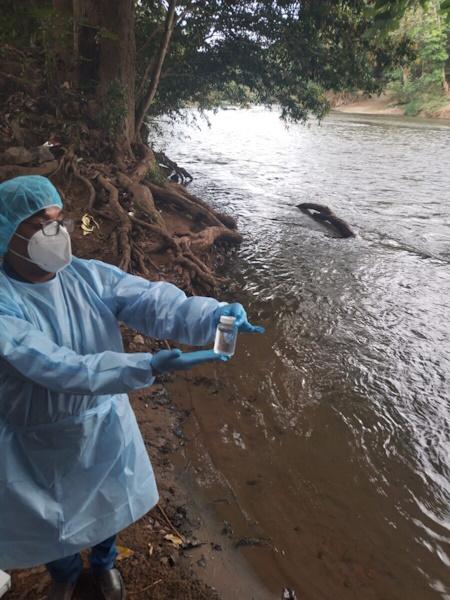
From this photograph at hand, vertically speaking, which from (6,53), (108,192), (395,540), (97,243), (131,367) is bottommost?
(395,540)

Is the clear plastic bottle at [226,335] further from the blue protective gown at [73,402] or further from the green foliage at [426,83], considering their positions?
the green foliage at [426,83]

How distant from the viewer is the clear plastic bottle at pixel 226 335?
66.4 inches

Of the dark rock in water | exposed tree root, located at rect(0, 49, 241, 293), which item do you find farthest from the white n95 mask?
the dark rock in water

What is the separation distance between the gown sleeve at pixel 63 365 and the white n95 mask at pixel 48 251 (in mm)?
266

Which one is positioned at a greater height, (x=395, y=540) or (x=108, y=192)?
(x=108, y=192)

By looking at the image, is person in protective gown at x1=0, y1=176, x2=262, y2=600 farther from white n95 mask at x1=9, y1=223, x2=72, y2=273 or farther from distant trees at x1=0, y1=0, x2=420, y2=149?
distant trees at x1=0, y1=0, x2=420, y2=149

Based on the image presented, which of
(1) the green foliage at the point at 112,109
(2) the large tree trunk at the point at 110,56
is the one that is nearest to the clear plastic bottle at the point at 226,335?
(2) the large tree trunk at the point at 110,56

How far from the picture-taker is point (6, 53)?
22.5ft

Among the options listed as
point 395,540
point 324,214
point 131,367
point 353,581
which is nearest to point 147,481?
point 131,367

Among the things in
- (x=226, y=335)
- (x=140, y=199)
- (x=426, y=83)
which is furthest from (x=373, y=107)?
(x=226, y=335)

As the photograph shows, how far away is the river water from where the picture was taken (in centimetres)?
290

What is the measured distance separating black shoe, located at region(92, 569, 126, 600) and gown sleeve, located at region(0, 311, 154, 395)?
4.05 ft

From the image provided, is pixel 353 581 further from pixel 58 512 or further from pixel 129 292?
pixel 129 292

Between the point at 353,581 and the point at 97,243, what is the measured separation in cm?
463
